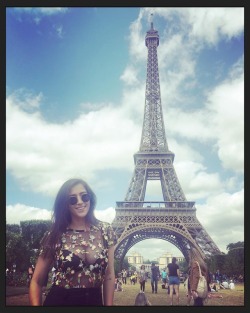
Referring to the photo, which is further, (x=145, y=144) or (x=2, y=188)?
(x=145, y=144)

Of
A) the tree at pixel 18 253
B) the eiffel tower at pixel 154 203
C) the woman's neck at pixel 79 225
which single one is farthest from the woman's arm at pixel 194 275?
the eiffel tower at pixel 154 203

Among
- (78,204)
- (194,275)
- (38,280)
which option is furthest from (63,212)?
(194,275)

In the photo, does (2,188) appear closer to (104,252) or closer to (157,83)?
(104,252)

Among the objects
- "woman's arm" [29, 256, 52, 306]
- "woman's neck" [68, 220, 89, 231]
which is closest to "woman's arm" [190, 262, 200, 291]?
"woman's neck" [68, 220, 89, 231]

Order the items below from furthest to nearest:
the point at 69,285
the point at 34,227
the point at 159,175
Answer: the point at 159,175 → the point at 34,227 → the point at 69,285

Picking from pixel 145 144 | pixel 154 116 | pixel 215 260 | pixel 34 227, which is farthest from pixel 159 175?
pixel 34 227

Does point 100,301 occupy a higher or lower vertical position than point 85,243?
lower

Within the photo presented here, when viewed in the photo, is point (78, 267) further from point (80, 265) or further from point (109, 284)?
point (109, 284)

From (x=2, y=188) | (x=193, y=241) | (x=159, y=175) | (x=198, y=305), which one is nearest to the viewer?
(x=198, y=305)
